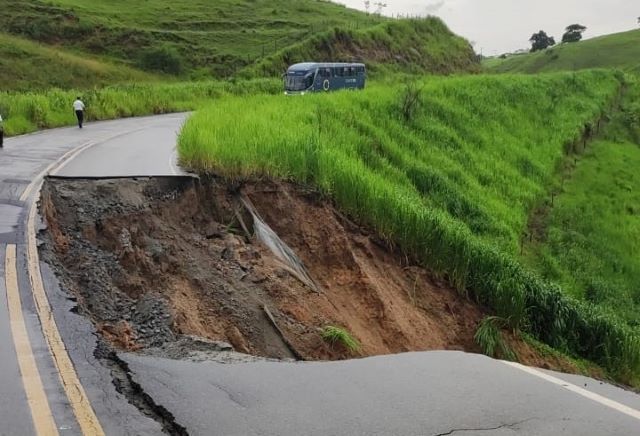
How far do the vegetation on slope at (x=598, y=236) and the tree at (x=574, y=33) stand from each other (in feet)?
325

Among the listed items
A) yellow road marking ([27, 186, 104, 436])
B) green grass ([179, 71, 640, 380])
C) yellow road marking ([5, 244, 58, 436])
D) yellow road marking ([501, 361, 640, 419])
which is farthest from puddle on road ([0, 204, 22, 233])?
yellow road marking ([501, 361, 640, 419])

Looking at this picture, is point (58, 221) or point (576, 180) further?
point (576, 180)

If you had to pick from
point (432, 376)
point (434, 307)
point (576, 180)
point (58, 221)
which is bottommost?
point (576, 180)

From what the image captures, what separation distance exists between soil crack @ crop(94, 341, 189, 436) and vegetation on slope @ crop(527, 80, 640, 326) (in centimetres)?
1391

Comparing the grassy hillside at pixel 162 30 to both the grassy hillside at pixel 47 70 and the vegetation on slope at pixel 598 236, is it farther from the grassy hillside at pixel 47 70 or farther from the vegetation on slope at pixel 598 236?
the vegetation on slope at pixel 598 236

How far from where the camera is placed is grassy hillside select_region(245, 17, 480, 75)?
54375 millimetres

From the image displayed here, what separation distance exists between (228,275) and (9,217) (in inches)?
132

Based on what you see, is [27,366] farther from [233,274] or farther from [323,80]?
[323,80]

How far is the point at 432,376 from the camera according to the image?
6.06 metres

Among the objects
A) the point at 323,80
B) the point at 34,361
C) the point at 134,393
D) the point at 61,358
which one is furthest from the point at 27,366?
the point at 323,80

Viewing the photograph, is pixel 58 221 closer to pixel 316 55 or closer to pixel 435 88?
pixel 435 88

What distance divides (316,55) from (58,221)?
4815cm

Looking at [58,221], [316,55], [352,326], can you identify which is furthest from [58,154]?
[316,55]

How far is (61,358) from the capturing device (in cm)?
530
